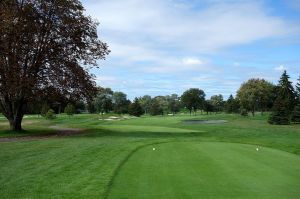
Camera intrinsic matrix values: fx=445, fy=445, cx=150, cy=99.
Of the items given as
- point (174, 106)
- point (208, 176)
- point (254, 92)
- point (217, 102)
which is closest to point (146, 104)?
point (174, 106)

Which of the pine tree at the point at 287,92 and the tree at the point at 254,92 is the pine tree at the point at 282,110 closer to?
the pine tree at the point at 287,92

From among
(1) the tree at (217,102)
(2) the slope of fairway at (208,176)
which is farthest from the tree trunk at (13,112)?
(1) the tree at (217,102)

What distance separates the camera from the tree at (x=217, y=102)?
471 ft

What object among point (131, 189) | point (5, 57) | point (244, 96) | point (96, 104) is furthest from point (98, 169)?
point (96, 104)

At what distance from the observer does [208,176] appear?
38.3 feet

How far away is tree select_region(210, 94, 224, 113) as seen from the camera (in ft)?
471

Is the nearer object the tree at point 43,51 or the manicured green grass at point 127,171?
the manicured green grass at point 127,171

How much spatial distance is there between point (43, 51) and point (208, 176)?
27260 millimetres

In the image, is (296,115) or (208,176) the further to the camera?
(296,115)

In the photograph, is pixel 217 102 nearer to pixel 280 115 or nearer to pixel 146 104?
pixel 146 104

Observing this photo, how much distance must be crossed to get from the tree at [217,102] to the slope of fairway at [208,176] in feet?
407

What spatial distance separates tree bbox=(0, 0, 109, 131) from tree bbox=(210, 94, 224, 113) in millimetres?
104345

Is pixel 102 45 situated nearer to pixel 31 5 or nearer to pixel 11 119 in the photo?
pixel 31 5

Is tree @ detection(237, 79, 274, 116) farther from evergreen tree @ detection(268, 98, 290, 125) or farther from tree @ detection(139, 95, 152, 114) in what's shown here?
tree @ detection(139, 95, 152, 114)
